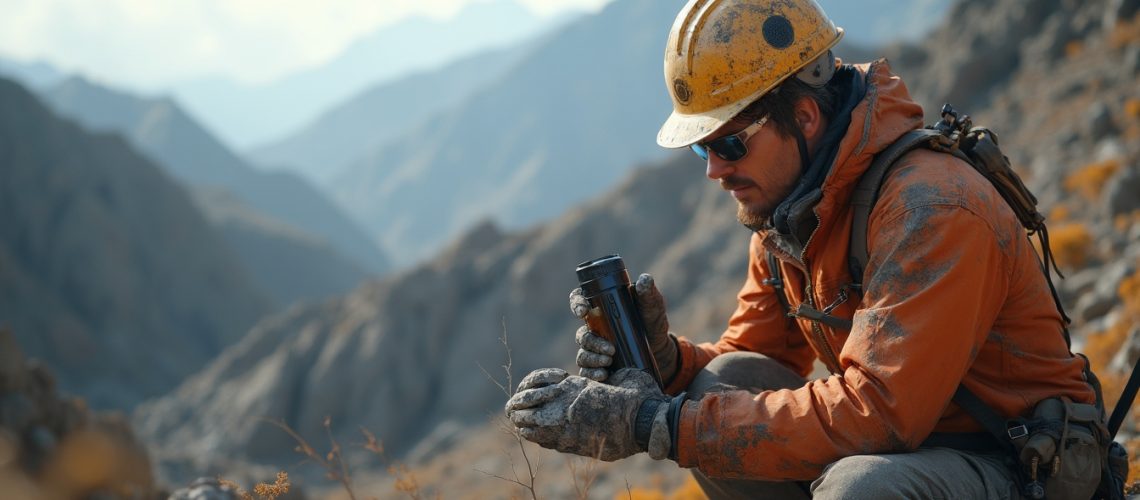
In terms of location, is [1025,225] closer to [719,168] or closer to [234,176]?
[719,168]

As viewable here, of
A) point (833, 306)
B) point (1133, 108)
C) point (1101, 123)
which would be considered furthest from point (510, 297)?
point (833, 306)

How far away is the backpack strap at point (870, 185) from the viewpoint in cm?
292

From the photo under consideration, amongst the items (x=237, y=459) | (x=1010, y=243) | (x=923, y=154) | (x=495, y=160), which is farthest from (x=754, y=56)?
(x=495, y=160)

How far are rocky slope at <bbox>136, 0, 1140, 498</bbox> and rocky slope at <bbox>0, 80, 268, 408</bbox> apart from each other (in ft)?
37.6

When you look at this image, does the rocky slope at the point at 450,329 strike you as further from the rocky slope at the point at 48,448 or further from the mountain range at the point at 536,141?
the mountain range at the point at 536,141

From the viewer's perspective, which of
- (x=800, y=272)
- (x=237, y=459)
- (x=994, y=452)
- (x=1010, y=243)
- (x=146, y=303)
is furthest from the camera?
(x=146, y=303)

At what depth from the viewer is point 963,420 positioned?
2973mm

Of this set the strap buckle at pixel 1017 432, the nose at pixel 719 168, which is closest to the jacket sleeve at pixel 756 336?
the nose at pixel 719 168

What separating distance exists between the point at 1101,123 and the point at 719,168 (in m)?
18.2

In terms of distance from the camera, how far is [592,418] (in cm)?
284

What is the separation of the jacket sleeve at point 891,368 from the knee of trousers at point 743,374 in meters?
0.75

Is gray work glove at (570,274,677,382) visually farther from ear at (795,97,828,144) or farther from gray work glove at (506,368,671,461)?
ear at (795,97,828,144)

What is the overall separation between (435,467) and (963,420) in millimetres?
22950

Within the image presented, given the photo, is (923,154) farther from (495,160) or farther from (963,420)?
(495,160)
